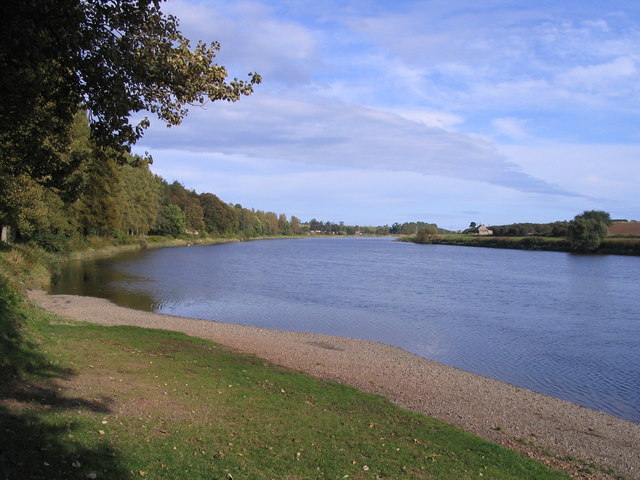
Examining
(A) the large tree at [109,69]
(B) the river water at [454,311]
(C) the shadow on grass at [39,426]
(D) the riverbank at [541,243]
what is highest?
(A) the large tree at [109,69]

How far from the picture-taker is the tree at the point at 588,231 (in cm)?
9481

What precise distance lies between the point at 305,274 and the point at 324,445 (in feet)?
134

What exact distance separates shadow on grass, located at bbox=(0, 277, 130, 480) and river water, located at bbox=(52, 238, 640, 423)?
39.9ft

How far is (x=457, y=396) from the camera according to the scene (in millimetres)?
12656

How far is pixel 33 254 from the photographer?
32750 mm

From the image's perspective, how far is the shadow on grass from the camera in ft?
16.8

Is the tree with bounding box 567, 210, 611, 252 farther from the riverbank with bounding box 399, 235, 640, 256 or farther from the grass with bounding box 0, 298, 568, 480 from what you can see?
the grass with bounding box 0, 298, 568, 480

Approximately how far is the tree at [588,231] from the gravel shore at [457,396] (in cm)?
8962

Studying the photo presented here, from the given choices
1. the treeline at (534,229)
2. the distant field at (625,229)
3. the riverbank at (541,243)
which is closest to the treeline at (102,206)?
the riverbank at (541,243)

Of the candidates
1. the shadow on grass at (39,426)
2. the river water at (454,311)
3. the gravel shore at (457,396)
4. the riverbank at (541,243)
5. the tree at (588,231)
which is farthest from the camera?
the tree at (588,231)

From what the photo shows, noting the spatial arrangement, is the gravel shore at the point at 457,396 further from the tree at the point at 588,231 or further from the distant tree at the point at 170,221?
the tree at the point at 588,231

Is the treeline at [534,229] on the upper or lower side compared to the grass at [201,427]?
upper

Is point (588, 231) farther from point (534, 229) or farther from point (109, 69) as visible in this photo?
point (109, 69)

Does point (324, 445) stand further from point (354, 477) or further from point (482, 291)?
point (482, 291)
